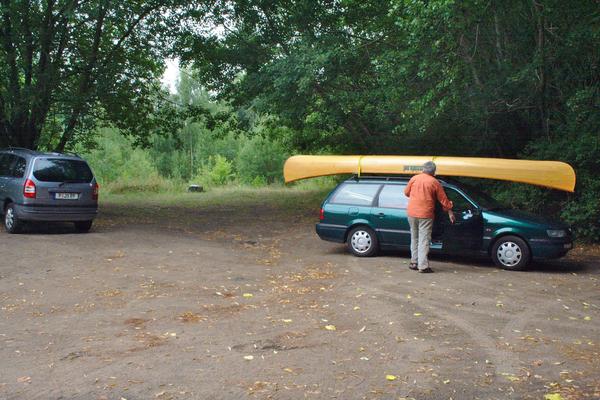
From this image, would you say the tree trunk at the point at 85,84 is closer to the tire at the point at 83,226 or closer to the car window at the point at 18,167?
the car window at the point at 18,167

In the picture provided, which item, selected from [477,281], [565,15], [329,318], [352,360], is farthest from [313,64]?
[352,360]

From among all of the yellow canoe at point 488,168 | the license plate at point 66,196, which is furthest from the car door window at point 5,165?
the yellow canoe at point 488,168

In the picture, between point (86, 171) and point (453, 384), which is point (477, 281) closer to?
point (453, 384)

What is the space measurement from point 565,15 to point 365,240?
7147mm

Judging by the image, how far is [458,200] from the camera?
11.5 metres

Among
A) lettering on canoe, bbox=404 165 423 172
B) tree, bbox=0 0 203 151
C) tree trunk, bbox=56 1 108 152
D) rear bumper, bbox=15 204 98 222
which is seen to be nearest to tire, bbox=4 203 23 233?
rear bumper, bbox=15 204 98 222

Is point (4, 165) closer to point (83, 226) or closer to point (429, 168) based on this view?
point (83, 226)

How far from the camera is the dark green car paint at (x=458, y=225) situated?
1070 centimetres

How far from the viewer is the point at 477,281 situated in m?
9.69

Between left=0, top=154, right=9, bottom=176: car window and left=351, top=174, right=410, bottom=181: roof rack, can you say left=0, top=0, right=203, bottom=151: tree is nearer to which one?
left=0, top=154, right=9, bottom=176: car window

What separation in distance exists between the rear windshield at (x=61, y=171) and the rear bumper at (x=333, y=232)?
19.8 ft

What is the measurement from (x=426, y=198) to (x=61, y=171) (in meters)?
8.65

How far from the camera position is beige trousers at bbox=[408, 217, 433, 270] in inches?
410

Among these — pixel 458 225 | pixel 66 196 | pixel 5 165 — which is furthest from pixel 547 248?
pixel 5 165
